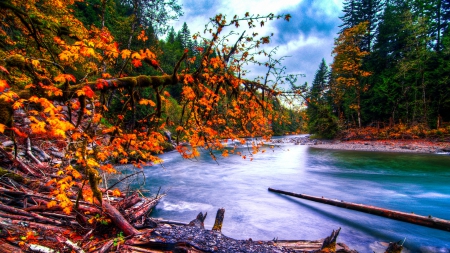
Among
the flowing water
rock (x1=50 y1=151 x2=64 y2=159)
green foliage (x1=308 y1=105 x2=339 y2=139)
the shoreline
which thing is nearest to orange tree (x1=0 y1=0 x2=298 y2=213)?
the flowing water

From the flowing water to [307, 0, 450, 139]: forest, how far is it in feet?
25.1

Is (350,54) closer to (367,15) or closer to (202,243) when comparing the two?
→ (367,15)

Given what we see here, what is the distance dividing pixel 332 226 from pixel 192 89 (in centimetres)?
701

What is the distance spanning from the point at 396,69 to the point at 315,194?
29.8 metres

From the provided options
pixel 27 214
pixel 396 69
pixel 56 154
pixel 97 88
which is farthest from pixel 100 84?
pixel 396 69

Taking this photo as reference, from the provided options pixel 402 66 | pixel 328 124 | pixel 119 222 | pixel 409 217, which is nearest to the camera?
pixel 119 222

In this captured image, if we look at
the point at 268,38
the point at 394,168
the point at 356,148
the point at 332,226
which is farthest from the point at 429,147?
the point at 268,38

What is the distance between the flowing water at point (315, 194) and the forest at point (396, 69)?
25.1 feet

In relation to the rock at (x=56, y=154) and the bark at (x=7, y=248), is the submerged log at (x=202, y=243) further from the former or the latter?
the rock at (x=56, y=154)

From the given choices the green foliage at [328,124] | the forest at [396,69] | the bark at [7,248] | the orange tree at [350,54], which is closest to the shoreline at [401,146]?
the forest at [396,69]

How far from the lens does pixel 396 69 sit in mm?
30562

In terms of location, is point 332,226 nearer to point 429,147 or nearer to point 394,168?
point 394,168

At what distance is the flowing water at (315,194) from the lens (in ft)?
23.7

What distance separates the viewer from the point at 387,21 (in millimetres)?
33219
